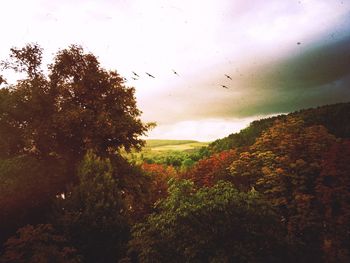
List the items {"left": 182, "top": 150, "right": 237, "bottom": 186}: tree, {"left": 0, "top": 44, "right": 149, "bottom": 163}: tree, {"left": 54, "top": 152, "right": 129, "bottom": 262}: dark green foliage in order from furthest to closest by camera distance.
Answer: {"left": 182, "top": 150, "right": 237, "bottom": 186}: tree
{"left": 0, "top": 44, "right": 149, "bottom": 163}: tree
{"left": 54, "top": 152, "right": 129, "bottom": 262}: dark green foliage

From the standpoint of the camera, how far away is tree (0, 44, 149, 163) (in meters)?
26.5

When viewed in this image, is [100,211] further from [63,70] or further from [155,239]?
[63,70]

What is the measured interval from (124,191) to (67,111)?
7.64 metres

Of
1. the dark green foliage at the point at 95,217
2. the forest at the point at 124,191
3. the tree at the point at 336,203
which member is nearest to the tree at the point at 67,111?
the forest at the point at 124,191

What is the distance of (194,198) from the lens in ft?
51.3

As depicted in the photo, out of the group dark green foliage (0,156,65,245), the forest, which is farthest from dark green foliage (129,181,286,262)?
dark green foliage (0,156,65,245)

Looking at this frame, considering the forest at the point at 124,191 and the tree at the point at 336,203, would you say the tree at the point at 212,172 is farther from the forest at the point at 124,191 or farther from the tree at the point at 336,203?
the tree at the point at 336,203

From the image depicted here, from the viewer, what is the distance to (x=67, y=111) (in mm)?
26516

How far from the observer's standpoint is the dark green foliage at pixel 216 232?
46.9 ft

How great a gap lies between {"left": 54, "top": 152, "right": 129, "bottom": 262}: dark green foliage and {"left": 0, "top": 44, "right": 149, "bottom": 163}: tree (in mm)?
5974

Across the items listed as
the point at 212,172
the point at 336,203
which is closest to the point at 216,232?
the point at 336,203

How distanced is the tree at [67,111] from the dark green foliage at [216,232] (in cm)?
1305

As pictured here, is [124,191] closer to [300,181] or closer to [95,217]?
[95,217]

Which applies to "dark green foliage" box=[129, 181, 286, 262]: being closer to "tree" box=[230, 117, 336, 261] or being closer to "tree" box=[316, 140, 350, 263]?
"tree" box=[316, 140, 350, 263]
